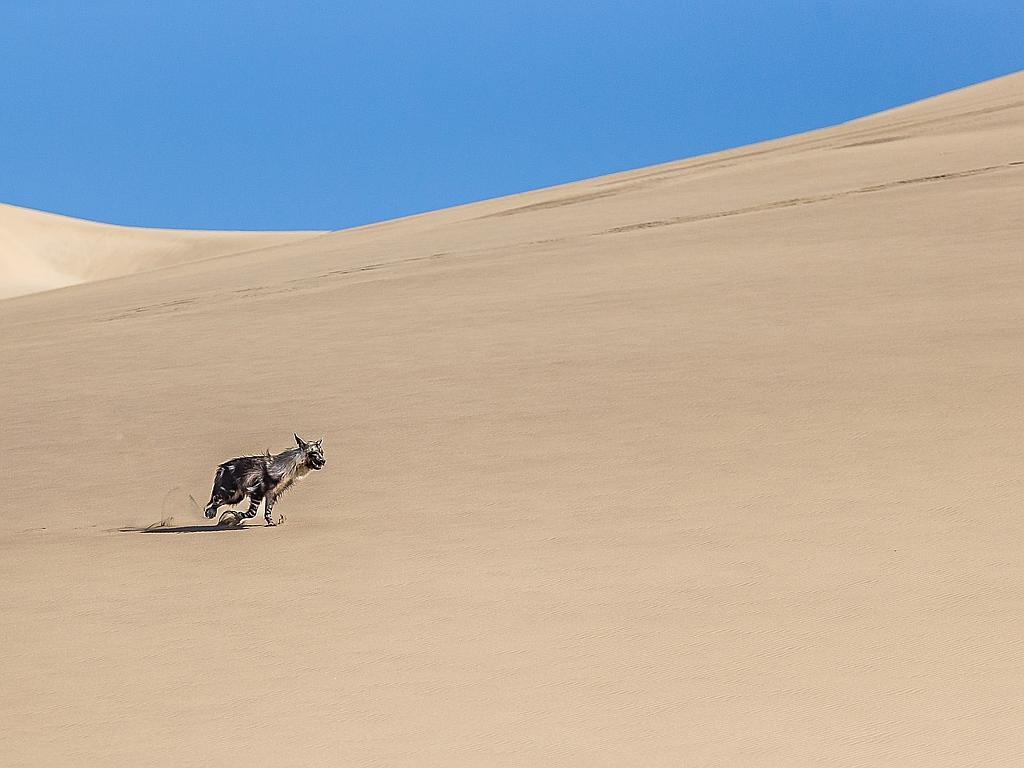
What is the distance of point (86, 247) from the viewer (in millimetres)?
56938

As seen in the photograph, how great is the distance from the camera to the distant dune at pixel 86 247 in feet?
174

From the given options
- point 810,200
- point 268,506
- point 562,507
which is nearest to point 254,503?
point 268,506

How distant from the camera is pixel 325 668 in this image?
5.39m

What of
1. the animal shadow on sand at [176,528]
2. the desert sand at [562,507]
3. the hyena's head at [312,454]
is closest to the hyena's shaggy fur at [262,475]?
the hyena's head at [312,454]

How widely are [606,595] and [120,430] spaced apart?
6.17m

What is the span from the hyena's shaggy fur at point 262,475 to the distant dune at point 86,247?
143ft

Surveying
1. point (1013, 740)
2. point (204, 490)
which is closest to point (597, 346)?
point (204, 490)

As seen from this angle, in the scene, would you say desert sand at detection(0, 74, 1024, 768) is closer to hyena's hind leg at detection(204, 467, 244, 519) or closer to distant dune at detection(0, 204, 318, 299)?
hyena's hind leg at detection(204, 467, 244, 519)

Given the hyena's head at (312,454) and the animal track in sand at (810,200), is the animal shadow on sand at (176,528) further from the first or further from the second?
the animal track in sand at (810,200)

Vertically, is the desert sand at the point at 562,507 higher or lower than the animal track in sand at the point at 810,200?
lower

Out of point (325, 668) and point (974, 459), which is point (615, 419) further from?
point (325, 668)

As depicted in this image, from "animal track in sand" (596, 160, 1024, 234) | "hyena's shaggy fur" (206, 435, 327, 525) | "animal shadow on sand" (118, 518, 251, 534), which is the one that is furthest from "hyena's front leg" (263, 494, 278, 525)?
"animal track in sand" (596, 160, 1024, 234)

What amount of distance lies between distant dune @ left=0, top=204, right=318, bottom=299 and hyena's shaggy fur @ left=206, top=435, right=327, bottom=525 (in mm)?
43479

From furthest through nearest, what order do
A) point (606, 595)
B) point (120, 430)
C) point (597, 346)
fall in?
1. point (597, 346)
2. point (120, 430)
3. point (606, 595)
